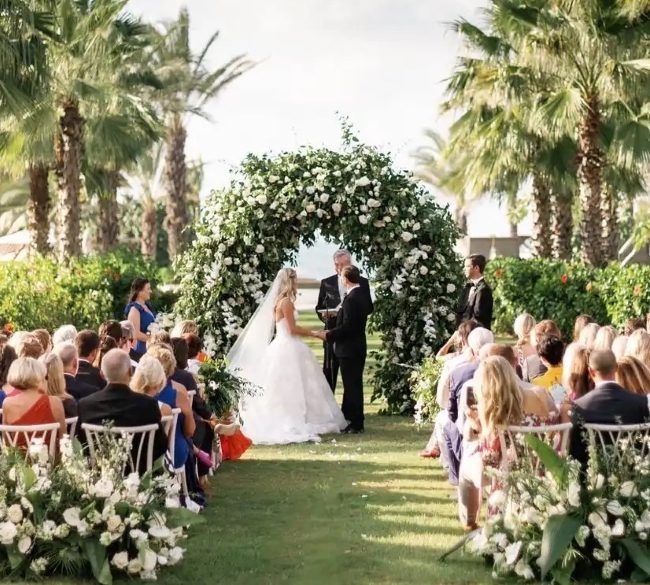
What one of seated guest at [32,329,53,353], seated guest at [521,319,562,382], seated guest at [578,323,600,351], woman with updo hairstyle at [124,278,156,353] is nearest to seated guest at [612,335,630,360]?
seated guest at [578,323,600,351]

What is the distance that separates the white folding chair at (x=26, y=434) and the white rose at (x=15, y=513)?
48cm

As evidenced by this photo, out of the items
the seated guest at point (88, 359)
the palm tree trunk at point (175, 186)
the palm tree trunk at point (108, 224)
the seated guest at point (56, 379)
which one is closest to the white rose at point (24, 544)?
the seated guest at point (56, 379)

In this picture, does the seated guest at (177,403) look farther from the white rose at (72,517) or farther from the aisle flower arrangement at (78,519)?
the white rose at (72,517)

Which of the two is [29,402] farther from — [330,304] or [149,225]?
[149,225]

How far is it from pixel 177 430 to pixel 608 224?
18711 mm

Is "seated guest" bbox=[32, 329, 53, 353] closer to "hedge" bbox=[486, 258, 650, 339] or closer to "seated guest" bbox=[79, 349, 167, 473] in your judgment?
"seated guest" bbox=[79, 349, 167, 473]

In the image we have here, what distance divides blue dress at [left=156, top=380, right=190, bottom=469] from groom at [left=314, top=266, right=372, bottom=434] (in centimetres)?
499

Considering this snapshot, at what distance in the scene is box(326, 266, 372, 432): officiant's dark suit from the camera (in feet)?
47.1

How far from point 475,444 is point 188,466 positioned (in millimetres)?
2536

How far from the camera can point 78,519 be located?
734 cm

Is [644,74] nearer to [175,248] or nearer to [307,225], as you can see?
[307,225]

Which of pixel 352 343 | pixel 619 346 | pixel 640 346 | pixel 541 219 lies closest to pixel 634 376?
pixel 640 346

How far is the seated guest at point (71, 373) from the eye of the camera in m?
9.24

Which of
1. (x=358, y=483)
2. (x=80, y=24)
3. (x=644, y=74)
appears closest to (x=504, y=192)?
(x=644, y=74)
